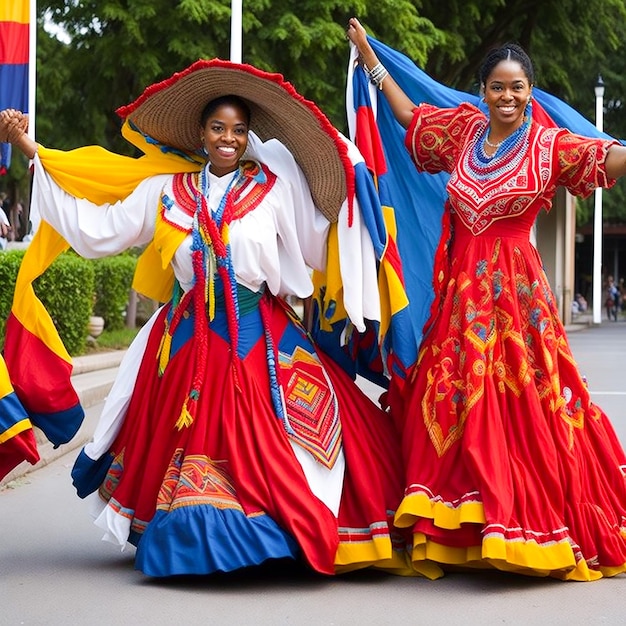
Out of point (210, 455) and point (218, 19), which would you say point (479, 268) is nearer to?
point (210, 455)

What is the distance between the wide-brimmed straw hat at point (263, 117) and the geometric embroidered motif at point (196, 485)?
1.19 meters

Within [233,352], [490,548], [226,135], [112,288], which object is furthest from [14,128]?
[112,288]

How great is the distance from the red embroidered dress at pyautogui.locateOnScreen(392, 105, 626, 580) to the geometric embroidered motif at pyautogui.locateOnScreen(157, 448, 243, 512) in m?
0.71

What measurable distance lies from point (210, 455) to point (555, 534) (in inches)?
54.2

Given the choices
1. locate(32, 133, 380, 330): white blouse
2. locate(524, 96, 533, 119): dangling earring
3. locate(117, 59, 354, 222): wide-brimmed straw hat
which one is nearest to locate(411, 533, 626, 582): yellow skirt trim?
locate(32, 133, 380, 330): white blouse

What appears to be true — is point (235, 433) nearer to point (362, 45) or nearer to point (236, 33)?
point (362, 45)

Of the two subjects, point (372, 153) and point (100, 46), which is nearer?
point (372, 153)

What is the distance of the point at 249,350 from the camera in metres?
5.62

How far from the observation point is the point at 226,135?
5.70 m

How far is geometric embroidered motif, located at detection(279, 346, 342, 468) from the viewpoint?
18.1ft

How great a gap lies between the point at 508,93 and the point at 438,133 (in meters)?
0.43

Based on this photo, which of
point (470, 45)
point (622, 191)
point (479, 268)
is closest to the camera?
point (479, 268)

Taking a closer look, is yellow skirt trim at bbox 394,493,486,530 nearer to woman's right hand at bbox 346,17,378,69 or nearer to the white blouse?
the white blouse

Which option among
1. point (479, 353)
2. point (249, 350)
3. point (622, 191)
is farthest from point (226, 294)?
point (622, 191)
